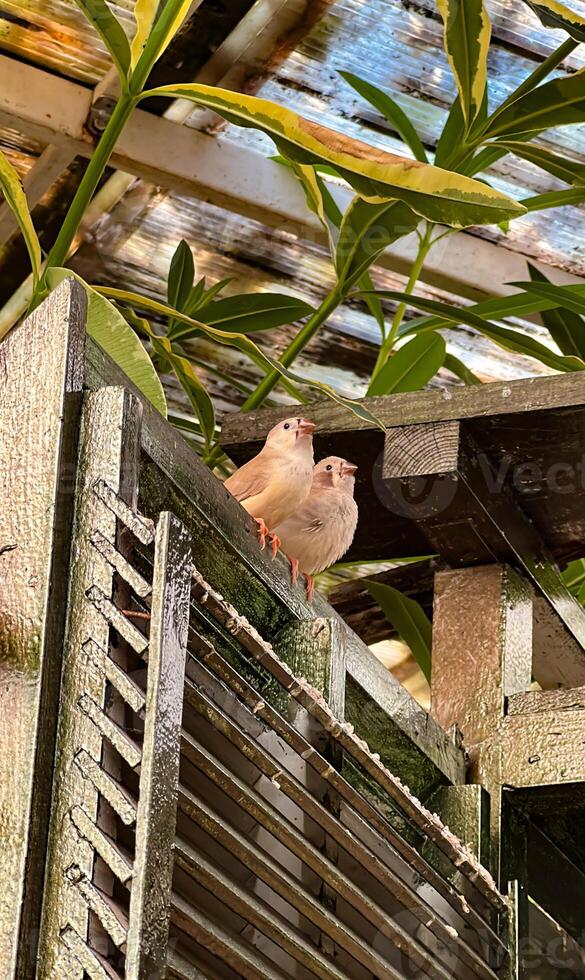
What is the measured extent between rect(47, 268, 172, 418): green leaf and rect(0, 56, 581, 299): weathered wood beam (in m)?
1.24

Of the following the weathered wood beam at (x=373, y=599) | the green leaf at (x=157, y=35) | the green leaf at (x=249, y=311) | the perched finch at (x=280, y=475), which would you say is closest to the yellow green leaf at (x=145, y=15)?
the green leaf at (x=157, y=35)

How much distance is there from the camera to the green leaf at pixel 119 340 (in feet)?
5.86

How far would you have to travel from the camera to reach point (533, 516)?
96.4 inches

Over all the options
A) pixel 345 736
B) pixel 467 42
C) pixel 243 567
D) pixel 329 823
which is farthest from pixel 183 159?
pixel 329 823

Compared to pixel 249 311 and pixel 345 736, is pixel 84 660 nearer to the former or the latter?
pixel 345 736

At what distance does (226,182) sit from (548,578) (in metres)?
1.10

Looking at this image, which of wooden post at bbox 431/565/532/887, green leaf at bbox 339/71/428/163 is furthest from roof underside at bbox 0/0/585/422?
wooden post at bbox 431/565/532/887

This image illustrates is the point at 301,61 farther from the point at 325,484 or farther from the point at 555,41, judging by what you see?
the point at 325,484

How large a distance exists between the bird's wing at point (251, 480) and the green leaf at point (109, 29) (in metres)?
0.59

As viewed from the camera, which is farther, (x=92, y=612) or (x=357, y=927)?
(x=357, y=927)

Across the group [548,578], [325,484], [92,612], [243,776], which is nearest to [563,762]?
[548,578]

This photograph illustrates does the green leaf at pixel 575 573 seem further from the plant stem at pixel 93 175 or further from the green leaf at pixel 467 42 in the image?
the plant stem at pixel 93 175

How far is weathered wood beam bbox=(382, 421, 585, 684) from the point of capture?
2.22m

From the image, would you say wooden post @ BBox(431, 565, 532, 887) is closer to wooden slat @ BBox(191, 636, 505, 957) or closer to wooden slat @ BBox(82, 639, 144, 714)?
wooden slat @ BBox(191, 636, 505, 957)
